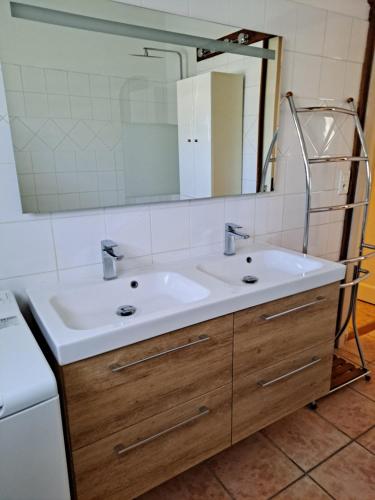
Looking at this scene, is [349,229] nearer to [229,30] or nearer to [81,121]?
[229,30]

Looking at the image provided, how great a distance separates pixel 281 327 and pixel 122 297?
2.15 ft

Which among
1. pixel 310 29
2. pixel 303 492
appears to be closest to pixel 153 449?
pixel 303 492

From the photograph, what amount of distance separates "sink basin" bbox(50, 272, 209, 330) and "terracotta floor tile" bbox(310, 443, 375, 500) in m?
0.99

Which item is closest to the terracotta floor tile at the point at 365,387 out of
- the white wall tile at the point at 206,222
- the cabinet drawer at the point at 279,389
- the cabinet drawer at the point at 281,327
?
the cabinet drawer at the point at 279,389

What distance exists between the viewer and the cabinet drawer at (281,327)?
52.9 inches

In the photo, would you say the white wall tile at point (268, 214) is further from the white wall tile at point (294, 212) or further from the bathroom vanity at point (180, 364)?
the bathroom vanity at point (180, 364)

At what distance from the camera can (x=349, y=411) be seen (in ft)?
6.25

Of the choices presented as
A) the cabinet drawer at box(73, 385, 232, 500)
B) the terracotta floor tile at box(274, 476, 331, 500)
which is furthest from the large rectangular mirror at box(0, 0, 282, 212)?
the terracotta floor tile at box(274, 476, 331, 500)

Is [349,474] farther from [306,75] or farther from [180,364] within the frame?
[306,75]

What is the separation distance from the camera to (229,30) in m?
1.56

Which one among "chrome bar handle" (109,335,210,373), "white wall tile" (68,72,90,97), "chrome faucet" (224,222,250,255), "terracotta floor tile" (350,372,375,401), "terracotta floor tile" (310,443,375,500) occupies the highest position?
"white wall tile" (68,72,90,97)

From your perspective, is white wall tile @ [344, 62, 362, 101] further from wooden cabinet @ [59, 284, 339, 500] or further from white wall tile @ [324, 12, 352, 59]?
wooden cabinet @ [59, 284, 339, 500]

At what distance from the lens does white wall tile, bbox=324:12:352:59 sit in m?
1.86

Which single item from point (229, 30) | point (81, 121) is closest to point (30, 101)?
point (81, 121)
